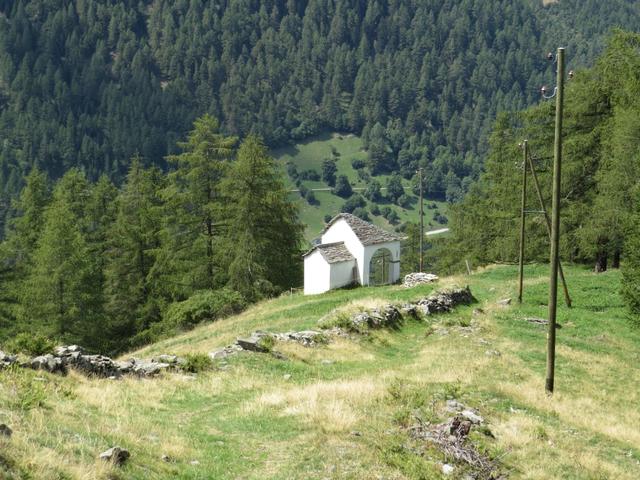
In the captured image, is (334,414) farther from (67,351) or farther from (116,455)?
(67,351)

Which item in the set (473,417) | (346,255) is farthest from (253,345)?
(346,255)

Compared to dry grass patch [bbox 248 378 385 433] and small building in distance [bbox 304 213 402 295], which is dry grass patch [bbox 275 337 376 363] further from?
small building in distance [bbox 304 213 402 295]

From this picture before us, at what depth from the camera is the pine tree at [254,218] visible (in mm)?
46062

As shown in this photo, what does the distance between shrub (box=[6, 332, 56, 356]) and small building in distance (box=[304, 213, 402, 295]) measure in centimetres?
2717

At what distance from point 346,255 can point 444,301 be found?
13.5 metres

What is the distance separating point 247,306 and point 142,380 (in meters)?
25.7

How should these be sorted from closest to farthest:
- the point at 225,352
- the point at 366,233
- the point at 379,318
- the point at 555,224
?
the point at 555,224
the point at 225,352
the point at 379,318
the point at 366,233

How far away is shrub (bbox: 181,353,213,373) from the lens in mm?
17656

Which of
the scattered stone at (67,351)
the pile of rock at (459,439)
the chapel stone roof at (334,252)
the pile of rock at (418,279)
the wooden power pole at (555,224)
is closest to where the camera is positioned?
the pile of rock at (459,439)

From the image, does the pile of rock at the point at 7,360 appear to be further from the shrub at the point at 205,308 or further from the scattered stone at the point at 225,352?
the shrub at the point at 205,308

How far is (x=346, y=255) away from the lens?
4412cm

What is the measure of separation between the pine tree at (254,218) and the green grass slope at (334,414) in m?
22.9

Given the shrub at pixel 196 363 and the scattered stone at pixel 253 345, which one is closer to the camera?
the shrub at pixel 196 363

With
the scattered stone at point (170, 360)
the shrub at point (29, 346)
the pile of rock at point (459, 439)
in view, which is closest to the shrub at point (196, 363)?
the scattered stone at point (170, 360)
